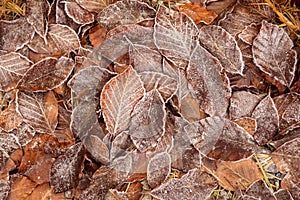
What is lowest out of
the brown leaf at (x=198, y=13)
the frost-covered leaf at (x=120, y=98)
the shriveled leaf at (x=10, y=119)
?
the shriveled leaf at (x=10, y=119)

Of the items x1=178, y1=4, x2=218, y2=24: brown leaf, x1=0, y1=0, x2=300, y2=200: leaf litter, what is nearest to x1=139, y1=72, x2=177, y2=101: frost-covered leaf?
x1=0, y1=0, x2=300, y2=200: leaf litter

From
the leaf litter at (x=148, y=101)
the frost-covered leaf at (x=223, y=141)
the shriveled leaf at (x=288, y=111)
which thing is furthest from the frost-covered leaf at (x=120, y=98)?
the shriveled leaf at (x=288, y=111)

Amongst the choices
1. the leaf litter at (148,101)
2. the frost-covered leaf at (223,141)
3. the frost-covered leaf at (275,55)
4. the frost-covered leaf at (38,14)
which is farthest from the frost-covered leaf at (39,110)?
the frost-covered leaf at (275,55)

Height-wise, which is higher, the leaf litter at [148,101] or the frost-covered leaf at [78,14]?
the frost-covered leaf at [78,14]

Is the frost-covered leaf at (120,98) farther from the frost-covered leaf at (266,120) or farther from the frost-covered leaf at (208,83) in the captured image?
the frost-covered leaf at (266,120)

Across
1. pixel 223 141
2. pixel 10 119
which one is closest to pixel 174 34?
pixel 223 141
